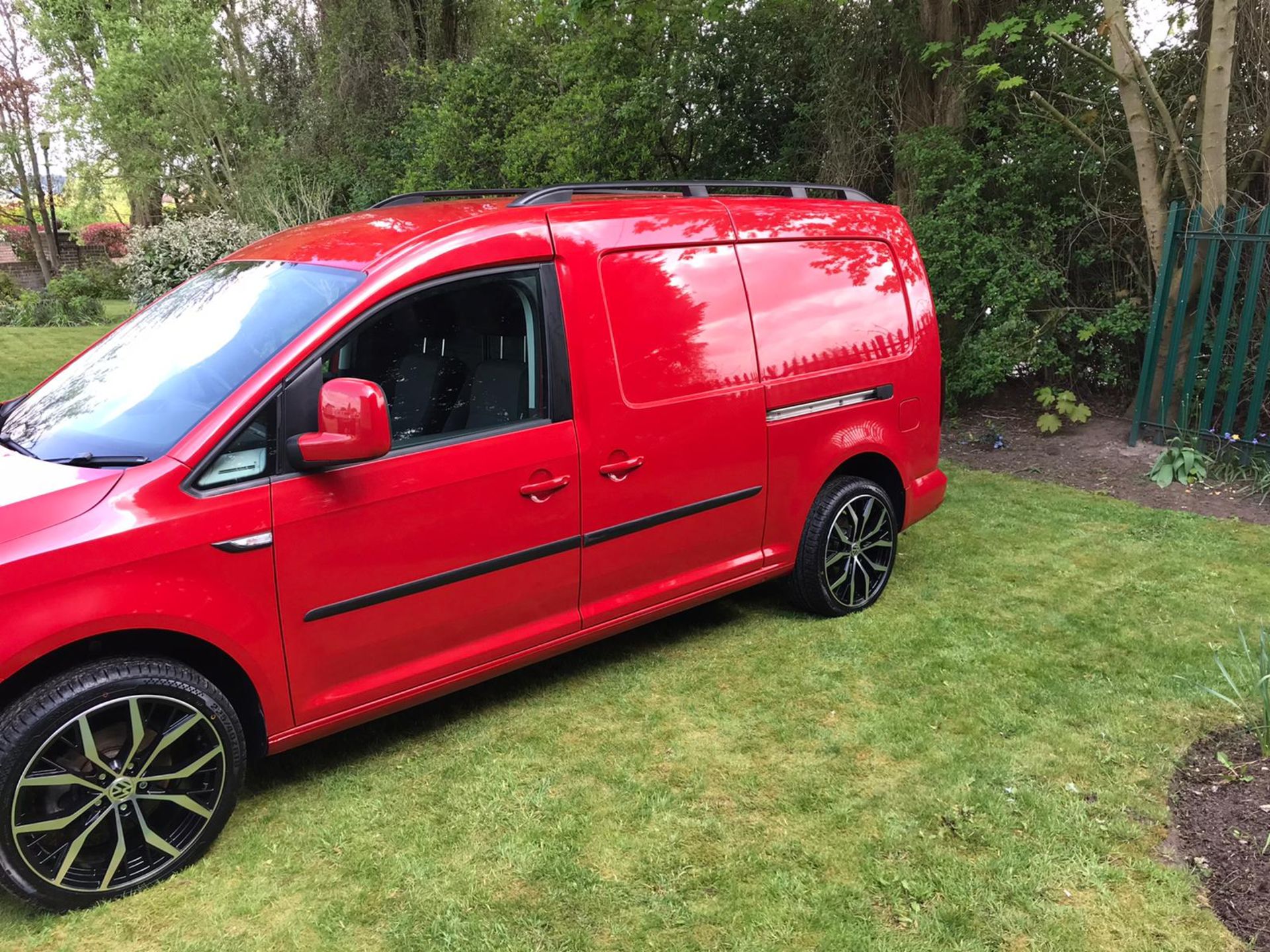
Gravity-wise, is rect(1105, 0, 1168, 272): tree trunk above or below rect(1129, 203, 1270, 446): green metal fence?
above

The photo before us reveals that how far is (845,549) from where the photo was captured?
4680 millimetres

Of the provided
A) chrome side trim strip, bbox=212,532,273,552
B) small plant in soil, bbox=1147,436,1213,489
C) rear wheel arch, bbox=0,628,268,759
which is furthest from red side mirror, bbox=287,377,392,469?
small plant in soil, bbox=1147,436,1213,489

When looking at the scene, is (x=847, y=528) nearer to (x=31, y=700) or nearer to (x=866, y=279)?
(x=866, y=279)

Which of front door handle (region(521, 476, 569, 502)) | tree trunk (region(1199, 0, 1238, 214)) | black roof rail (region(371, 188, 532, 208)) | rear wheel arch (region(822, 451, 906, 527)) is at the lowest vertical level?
rear wheel arch (region(822, 451, 906, 527))

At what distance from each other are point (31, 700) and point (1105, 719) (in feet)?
12.0

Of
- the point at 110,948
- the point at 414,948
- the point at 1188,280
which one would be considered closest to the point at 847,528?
the point at 414,948

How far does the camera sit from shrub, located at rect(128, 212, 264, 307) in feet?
53.4

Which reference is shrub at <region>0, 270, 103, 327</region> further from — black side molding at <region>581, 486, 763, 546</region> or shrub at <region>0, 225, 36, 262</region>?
black side molding at <region>581, 486, 763, 546</region>

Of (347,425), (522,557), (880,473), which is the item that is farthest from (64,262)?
(347,425)

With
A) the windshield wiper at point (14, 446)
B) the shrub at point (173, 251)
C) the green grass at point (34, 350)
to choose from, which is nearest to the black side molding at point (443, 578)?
the windshield wiper at point (14, 446)

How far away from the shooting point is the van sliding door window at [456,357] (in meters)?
3.22

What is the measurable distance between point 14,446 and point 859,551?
3.62 metres

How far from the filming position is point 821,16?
9.76 metres

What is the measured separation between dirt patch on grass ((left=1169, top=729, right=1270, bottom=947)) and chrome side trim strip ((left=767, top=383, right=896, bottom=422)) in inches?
78.8
